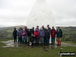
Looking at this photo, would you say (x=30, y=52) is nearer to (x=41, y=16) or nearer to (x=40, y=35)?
(x=40, y=35)

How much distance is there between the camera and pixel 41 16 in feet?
66.7

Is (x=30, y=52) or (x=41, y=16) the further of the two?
(x=41, y=16)

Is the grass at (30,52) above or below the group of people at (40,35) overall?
below

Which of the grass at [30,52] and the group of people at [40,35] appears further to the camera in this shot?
the group of people at [40,35]

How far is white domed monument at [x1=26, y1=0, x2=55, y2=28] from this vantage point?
20078 millimetres

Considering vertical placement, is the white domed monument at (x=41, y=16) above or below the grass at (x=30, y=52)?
above

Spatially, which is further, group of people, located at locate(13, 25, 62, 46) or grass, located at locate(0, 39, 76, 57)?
group of people, located at locate(13, 25, 62, 46)

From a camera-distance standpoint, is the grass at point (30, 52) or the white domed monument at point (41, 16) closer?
the grass at point (30, 52)

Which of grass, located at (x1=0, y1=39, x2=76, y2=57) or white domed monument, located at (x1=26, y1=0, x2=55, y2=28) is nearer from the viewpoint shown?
grass, located at (x1=0, y1=39, x2=76, y2=57)

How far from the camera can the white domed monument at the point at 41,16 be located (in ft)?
65.9

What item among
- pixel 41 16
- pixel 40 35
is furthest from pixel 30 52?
pixel 41 16

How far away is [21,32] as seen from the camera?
55.2 ft

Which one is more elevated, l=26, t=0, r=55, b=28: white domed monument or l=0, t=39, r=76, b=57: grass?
l=26, t=0, r=55, b=28: white domed monument

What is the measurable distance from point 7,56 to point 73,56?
435 centimetres
